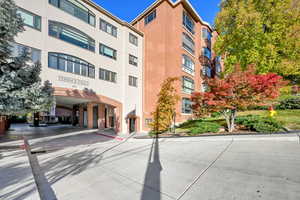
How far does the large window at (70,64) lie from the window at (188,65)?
490 inches

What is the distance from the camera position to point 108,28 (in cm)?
1978

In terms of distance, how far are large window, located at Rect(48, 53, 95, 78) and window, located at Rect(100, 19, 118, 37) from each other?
5.34 m

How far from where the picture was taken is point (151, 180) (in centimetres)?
482

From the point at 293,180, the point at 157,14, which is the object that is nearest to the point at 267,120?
the point at 293,180

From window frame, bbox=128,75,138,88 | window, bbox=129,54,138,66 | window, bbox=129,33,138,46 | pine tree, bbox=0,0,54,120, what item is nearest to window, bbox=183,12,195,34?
window, bbox=129,33,138,46

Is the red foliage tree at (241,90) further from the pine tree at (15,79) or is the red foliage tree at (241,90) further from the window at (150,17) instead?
the window at (150,17)

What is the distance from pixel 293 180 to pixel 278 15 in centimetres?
2128

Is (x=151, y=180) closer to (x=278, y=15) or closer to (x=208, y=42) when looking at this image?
(x=278, y=15)

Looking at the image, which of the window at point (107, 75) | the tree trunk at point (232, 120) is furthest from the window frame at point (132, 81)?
the tree trunk at point (232, 120)

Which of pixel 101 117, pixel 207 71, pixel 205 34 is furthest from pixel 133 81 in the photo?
pixel 205 34

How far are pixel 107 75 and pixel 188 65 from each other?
1203 cm

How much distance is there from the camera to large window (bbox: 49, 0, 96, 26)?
49.0 feet

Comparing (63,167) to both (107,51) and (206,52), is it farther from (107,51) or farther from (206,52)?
(206,52)

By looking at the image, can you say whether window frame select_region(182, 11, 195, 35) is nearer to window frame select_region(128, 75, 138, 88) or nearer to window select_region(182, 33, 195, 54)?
window select_region(182, 33, 195, 54)
